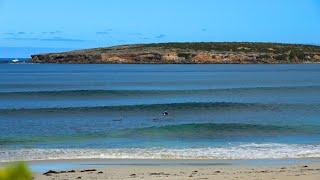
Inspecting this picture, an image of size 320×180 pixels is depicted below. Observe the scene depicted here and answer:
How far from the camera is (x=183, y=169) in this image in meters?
13.2

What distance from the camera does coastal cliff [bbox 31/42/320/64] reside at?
179m

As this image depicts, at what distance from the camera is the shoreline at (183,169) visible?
11984 millimetres

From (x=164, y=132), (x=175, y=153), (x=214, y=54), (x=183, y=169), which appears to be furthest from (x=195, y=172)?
(x=214, y=54)

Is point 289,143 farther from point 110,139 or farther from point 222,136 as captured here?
point 110,139

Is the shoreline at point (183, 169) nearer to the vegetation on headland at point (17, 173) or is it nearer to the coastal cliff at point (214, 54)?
the vegetation on headland at point (17, 173)

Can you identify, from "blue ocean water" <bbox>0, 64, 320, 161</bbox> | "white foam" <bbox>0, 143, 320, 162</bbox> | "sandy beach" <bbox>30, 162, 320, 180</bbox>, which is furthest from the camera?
"blue ocean water" <bbox>0, 64, 320, 161</bbox>

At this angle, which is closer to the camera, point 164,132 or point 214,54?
point 164,132

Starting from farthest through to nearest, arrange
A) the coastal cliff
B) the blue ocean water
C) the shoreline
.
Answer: the coastal cliff, the blue ocean water, the shoreline

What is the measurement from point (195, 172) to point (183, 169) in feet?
2.20

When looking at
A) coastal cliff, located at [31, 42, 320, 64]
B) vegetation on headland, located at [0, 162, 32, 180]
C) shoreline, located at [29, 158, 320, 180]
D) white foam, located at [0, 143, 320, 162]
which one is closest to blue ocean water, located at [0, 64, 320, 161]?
white foam, located at [0, 143, 320, 162]

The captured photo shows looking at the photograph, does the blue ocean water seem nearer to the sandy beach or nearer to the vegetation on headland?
the sandy beach

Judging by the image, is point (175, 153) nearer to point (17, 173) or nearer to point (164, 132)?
point (164, 132)

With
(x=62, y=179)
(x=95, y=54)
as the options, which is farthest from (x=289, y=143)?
(x=95, y=54)

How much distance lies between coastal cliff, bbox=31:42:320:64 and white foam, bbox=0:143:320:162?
6323 inches
